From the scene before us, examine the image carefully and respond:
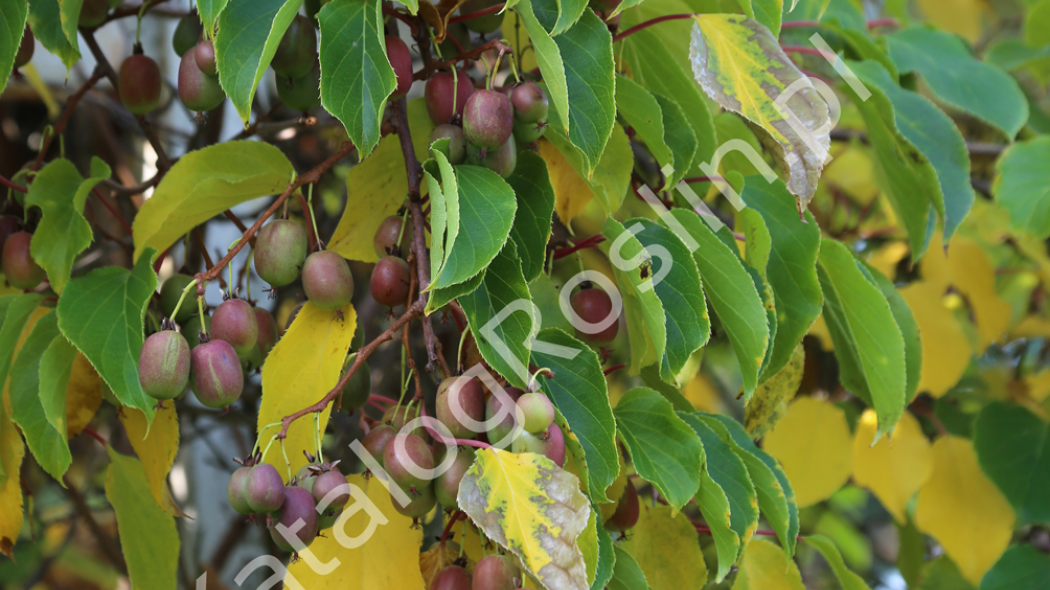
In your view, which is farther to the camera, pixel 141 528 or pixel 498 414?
pixel 141 528

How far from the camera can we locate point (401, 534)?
1.51 feet

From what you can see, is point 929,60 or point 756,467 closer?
point 756,467

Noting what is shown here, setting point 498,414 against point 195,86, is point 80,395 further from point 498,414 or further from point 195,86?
point 498,414

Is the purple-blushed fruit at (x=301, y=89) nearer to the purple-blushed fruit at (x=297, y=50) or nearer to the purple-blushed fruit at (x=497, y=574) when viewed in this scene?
the purple-blushed fruit at (x=297, y=50)

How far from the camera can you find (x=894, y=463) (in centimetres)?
83

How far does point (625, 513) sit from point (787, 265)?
195mm

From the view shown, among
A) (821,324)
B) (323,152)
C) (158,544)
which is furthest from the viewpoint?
(323,152)

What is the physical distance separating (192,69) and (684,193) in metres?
0.33

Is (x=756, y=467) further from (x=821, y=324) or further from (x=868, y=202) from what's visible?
(x=868, y=202)

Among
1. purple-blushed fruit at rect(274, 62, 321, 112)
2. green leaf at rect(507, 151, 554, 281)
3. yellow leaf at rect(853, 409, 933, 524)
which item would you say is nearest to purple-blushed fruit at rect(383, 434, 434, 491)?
green leaf at rect(507, 151, 554, 281)

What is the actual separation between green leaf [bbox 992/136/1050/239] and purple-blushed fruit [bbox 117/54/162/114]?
81cm

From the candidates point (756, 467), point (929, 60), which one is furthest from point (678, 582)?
point (929, 60)

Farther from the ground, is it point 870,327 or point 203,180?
point 203,180

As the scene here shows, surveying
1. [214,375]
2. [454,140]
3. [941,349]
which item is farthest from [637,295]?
[941,349]
